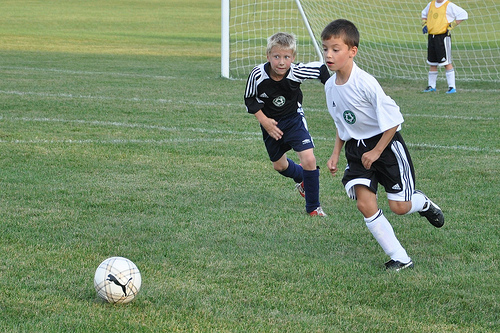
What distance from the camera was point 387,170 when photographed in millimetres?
4320

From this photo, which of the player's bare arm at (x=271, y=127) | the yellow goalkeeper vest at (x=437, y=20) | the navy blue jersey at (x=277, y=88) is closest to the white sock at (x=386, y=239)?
the player's bare arm at (x=271, y=127)

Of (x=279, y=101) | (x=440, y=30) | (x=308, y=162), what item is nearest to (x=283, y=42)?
(x=279, y=101)

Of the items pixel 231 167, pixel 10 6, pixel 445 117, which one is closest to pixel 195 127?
pixel 231 167

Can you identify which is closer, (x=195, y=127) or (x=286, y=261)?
(x=286, y=261)

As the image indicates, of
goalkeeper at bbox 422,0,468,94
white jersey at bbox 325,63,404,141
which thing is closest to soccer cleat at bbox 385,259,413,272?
white jersey at bbox 325,63,404,141

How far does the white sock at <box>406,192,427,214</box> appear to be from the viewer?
4.50m

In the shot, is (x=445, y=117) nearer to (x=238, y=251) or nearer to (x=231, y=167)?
(x=231, y=167)

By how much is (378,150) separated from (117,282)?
1.71 metres

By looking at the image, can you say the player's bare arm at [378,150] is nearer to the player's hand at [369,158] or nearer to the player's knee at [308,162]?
the player's hand at [369,158]

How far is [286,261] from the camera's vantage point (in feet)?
14.2

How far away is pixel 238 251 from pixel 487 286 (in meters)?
1.53

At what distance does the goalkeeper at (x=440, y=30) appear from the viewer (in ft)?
43.8

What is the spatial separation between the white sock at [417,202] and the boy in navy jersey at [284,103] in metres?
1.07

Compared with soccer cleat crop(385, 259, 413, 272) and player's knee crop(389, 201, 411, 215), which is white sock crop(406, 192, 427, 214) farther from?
soccer cleat crop(385, 259, 413, 272)
